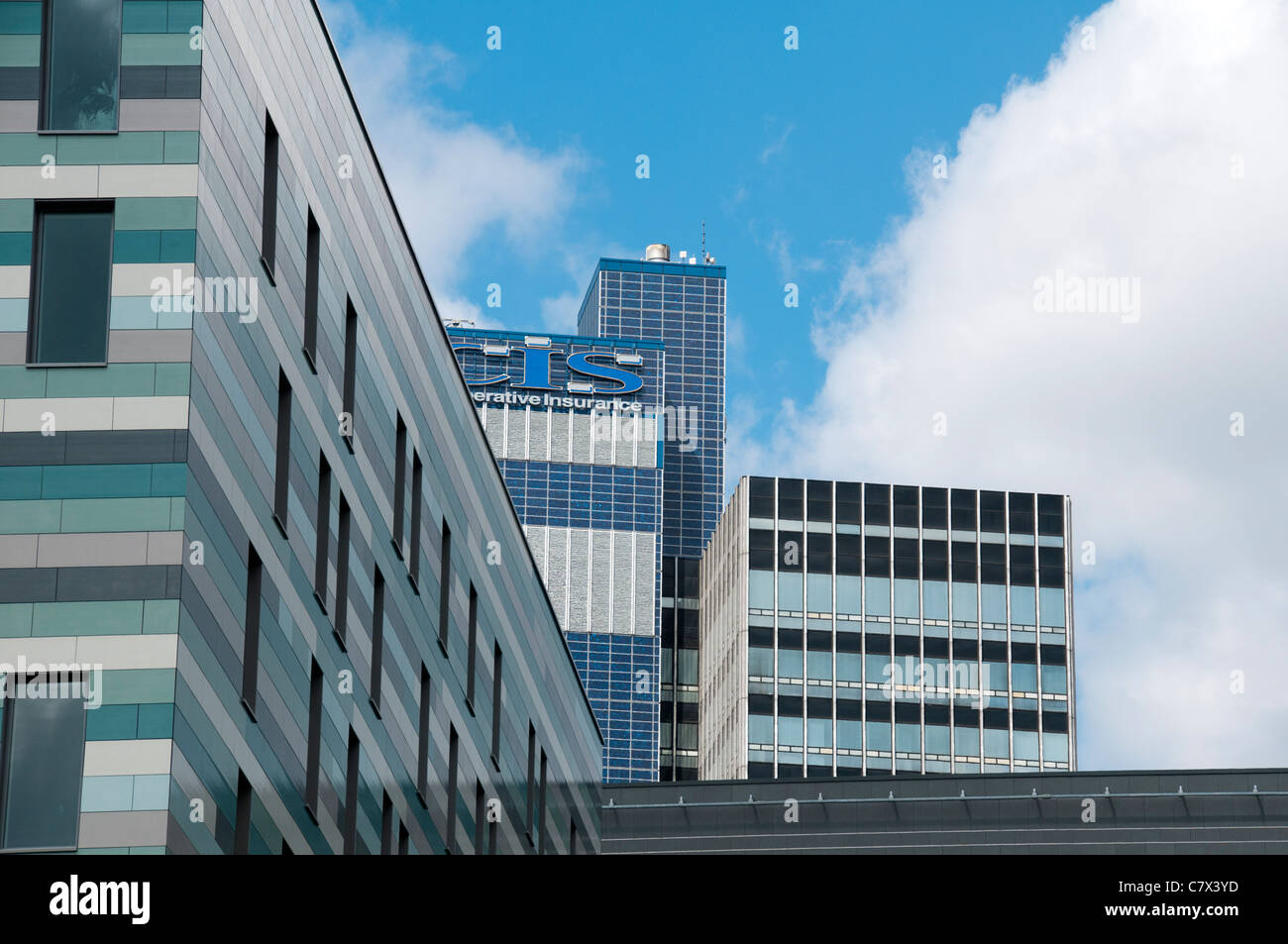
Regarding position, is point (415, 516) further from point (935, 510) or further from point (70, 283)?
point (935, 510)

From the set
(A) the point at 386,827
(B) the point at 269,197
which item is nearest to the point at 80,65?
(B) the point at 269,197

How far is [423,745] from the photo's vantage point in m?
57.6

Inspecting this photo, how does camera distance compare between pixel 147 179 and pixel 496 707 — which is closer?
pixel 147 179

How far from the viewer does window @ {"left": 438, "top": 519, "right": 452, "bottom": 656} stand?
59.9 metres

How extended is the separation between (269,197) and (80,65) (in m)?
5.56

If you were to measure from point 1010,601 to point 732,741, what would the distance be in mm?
26463

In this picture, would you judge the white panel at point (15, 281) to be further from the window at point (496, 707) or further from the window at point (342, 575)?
the window at point (496, 707)

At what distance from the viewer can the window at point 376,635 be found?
2056 inches

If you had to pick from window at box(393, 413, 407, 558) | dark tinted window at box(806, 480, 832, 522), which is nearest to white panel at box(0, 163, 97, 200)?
window at box(393, 413, 407, 558)

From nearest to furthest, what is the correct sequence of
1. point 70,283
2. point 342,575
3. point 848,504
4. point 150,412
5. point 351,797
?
point 150,412
point 70,283
point 342,575
point 351,797
point 848,504

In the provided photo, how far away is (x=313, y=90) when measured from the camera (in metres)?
47.8

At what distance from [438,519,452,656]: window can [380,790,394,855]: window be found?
278 inches
